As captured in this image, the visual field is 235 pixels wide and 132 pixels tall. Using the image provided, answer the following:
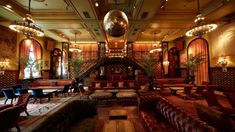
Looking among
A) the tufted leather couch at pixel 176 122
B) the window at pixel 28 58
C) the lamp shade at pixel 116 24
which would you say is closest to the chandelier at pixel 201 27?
the tufted leather couch at pixel 176 122

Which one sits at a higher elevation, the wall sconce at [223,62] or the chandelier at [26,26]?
the chandelier at [26,26]

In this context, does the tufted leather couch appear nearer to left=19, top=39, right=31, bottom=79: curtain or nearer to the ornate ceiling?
the ornate ceiling

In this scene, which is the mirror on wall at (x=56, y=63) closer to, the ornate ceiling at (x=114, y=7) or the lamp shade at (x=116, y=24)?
the ornate ceiling at (x=114, y=7)

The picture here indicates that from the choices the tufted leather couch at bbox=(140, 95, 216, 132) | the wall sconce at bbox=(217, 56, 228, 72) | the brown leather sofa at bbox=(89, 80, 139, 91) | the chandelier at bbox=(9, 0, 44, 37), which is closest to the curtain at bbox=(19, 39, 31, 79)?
the chandelier at bbox=(9, 0, 44, 37)

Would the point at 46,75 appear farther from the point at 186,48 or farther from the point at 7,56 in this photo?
the point at 186,48

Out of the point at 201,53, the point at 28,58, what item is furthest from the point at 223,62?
the point at 28,58

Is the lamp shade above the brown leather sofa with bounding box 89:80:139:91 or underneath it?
above

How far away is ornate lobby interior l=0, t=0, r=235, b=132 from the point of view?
275cm

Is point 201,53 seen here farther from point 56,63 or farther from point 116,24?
point 56,63

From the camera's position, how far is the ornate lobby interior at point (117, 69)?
2754mm

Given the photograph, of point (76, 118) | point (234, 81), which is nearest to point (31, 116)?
point (76, 118)

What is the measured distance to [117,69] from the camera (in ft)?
45.3

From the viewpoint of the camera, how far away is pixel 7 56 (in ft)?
28.0

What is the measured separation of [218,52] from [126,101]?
7.39 m
